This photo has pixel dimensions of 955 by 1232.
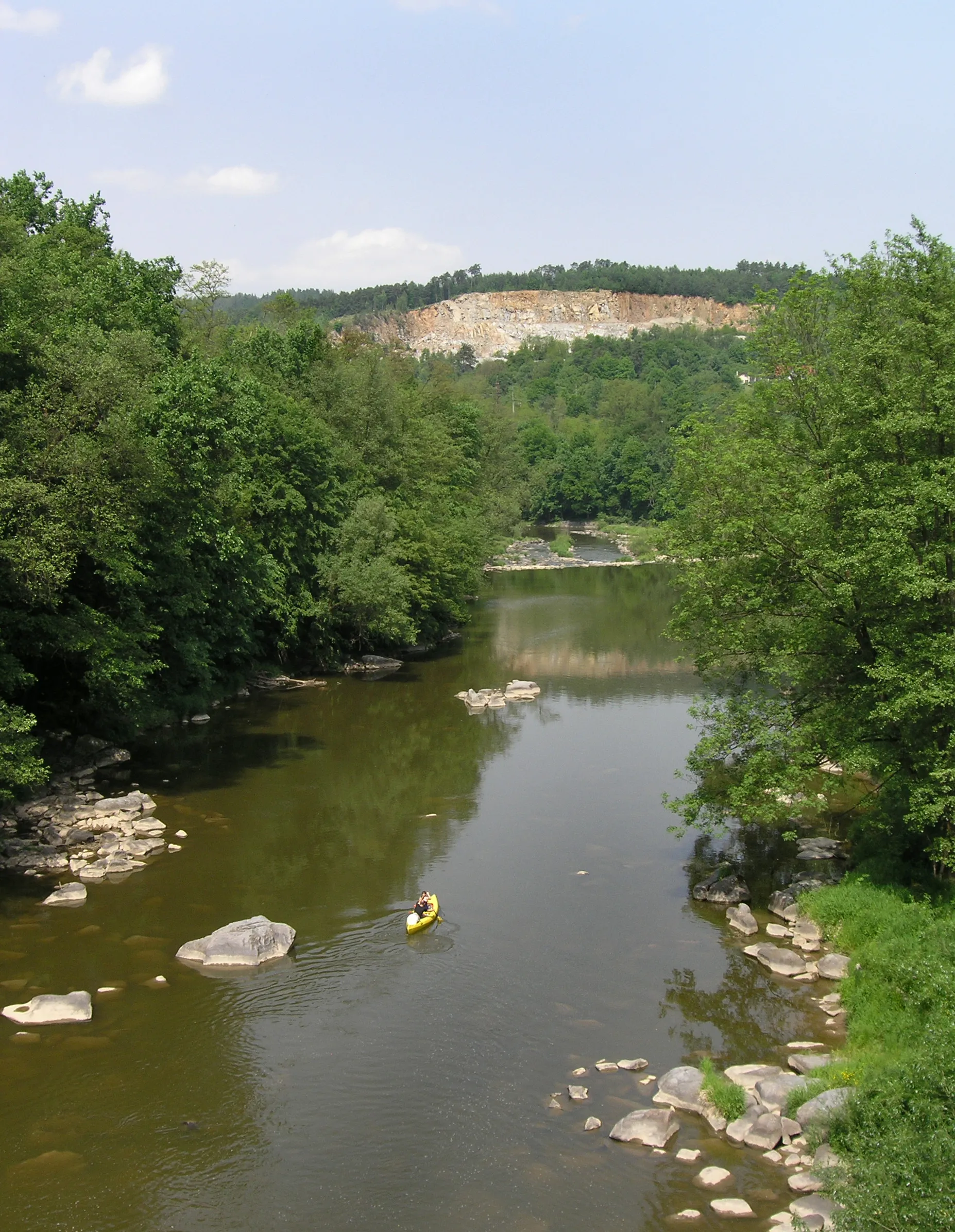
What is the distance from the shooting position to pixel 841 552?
21219mm

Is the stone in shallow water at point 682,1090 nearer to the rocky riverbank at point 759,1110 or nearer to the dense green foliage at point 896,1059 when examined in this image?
the rocky riverbank at point 759,1110

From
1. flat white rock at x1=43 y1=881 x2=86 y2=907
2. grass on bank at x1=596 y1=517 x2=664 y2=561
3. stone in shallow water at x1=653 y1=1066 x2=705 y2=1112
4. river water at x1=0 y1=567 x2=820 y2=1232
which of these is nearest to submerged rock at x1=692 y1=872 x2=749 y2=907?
river water at x1=0 y1=567 x2=820 y2=1232

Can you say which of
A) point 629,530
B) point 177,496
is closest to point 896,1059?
point 177,496

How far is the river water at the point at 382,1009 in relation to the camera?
45.9 feet

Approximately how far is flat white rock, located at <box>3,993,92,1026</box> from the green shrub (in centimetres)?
1021

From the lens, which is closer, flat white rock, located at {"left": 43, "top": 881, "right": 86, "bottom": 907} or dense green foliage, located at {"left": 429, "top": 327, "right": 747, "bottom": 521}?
flat white rock, located at {"left": 43, "top": 881, "right": 86, "bottom": 907}

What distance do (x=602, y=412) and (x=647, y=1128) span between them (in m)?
138

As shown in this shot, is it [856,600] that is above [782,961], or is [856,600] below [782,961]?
above

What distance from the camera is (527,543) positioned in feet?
329

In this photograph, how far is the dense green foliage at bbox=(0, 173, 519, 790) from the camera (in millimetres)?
25375

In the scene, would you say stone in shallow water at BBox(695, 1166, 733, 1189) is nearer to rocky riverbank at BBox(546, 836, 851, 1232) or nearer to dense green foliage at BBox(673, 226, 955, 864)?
rocky riverbank at BBox(546, 836, 851, 1232)

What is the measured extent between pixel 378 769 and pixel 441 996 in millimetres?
15118

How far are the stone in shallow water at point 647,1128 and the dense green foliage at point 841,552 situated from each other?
7389 mm

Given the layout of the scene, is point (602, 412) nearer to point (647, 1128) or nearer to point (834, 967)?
point (834, 967)
